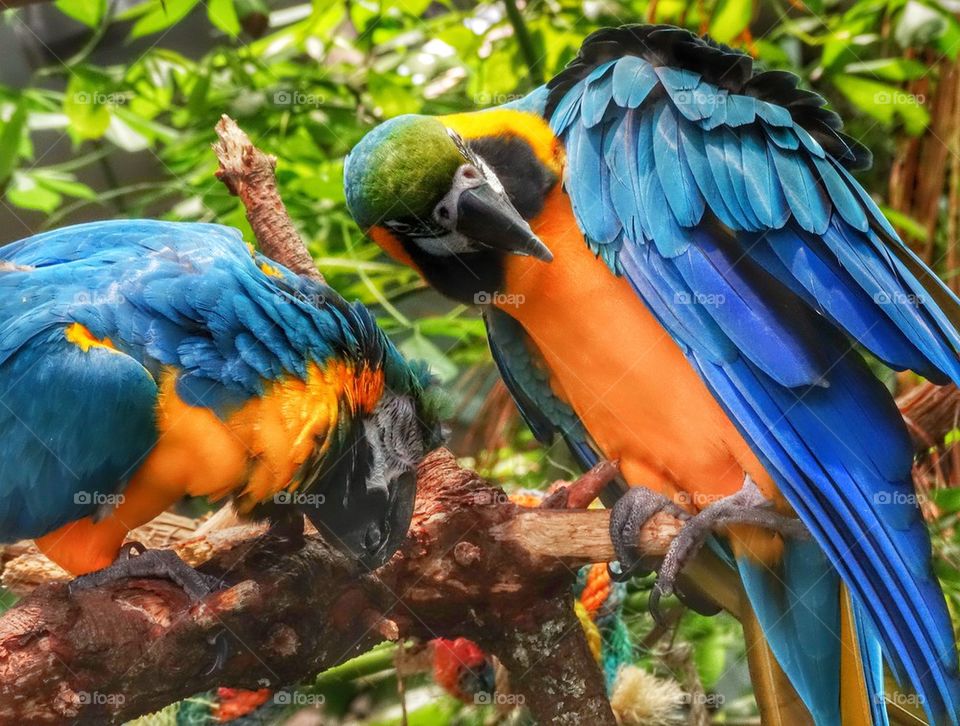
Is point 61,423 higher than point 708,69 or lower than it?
lower

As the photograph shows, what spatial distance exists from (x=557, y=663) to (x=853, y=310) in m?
0.42

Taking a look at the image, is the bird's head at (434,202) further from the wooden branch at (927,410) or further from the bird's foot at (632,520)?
the wooden branch at (927,410)

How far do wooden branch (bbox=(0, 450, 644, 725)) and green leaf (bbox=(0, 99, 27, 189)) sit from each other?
46cm

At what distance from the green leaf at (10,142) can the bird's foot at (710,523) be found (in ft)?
2.62

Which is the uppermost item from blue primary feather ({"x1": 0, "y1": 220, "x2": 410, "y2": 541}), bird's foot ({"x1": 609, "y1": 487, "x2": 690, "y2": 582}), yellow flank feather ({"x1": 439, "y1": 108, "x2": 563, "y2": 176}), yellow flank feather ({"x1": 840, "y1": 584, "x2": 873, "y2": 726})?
yellow flank feather ({"x1": 439, "y1": 108, "x2": 563, "y2": 176})

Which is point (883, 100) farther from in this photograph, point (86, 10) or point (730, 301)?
point (86, 10)

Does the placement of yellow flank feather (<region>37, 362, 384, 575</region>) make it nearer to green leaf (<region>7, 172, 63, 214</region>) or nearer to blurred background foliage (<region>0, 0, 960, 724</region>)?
blurred background foliage (<region>0, 0, 960, 724</region>)

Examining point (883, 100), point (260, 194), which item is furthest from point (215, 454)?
point (883, 100)

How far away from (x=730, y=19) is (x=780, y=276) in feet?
1.39

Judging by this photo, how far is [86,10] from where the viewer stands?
1.03 m

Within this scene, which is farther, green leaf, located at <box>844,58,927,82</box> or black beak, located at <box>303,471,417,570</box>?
green leaf, located at <box>844,58,927,82</box>

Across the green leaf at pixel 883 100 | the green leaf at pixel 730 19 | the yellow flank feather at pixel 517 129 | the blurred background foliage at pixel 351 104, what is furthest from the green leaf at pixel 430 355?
the green leaf at pixel 883 100

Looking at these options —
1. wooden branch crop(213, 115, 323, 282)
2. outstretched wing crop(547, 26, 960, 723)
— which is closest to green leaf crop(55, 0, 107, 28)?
wooden branch crop(213, 115, 323, 282)

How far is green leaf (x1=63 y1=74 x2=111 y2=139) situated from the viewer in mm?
996
